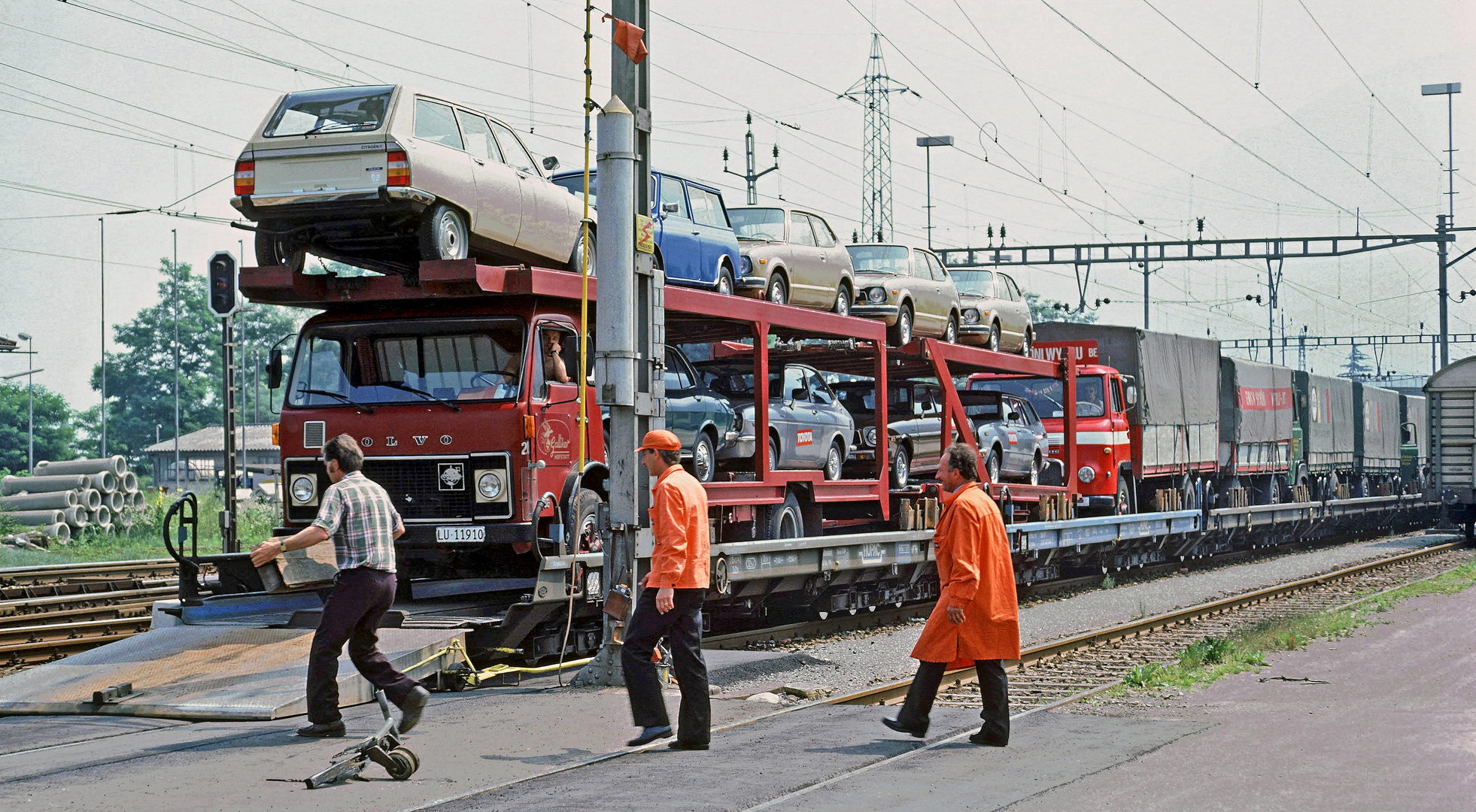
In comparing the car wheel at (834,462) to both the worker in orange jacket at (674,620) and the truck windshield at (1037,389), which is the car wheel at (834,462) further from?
the worker in orange jacket at (674,620)

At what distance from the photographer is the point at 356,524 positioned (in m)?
8.34

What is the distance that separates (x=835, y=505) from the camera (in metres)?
17.4

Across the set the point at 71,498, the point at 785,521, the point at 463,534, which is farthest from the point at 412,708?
the point at 71,498

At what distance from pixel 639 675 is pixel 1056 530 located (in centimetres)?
1288

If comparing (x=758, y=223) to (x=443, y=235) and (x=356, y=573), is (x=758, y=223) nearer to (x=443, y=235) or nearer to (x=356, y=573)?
(x=443, y=235)

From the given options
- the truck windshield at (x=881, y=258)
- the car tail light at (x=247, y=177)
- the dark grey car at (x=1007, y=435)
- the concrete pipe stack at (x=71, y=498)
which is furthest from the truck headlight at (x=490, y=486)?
the concrete pipe stack at (x=71, y=498)

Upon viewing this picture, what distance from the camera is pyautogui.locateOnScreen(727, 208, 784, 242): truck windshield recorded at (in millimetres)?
16656

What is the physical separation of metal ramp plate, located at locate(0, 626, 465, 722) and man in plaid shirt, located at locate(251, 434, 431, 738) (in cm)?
129

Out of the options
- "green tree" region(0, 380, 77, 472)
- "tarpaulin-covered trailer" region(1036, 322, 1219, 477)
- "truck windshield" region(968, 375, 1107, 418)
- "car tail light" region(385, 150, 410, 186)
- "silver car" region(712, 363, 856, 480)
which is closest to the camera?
"car tail light" region(385, 150, 410, 186)

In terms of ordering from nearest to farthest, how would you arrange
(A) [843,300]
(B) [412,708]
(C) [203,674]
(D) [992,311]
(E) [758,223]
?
(B) [412,708] < (C) [203,674] < (E) [758,223] < (A) [843,300] < (D) [992,311]

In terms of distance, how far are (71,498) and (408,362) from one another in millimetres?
27018

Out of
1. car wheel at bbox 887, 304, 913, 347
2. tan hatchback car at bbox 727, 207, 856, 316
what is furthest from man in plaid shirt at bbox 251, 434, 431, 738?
car wheel at bbox 887, 304, 913, 347

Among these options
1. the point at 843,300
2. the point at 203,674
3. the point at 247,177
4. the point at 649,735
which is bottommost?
the point at 649,735

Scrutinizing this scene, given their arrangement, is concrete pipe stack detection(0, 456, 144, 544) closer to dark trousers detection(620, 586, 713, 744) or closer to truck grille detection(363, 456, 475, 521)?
truck grille detection(363, 456, 475, 521)
